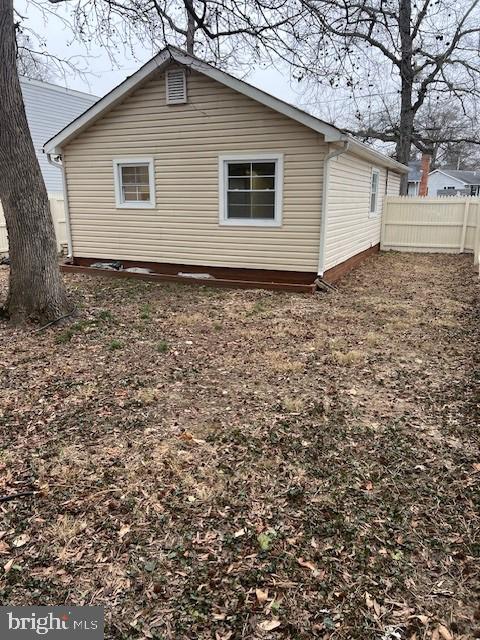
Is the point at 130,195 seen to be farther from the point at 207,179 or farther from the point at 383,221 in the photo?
the point at 383,221

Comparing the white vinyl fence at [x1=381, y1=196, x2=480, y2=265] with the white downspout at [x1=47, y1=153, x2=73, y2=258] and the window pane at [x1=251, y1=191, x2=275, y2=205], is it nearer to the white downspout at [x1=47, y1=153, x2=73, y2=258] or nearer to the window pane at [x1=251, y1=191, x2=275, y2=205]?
the window pane at [x1=251, y1=191, x2=275, y2=205]

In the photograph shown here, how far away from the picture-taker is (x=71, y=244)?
1056 centimetres

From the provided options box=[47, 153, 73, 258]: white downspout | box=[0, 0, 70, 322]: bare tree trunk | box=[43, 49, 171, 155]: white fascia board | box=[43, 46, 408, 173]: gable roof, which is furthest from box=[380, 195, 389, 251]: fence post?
box=[0, 0, 70, 322]: bare tree trunk

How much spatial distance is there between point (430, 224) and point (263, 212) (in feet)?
25.6

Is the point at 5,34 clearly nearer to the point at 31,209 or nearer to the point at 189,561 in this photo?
the point at 31,209

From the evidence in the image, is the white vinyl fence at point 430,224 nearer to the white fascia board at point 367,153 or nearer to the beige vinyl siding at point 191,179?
the white fascia board at point 367,153

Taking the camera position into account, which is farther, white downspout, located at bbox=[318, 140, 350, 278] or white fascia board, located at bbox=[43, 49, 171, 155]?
white fascia board, located at bbox=[43, 49, 171, 155]

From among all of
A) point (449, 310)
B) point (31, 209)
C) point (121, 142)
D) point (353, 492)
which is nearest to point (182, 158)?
point (121, 142)

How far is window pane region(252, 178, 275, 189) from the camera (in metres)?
8.35

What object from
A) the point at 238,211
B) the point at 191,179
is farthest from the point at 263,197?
the point at 191,179

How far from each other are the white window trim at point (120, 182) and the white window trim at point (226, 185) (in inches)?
60.5

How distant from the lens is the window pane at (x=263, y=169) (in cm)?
831

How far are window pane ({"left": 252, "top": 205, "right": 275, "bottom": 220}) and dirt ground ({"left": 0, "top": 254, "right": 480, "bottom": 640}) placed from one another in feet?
11.1

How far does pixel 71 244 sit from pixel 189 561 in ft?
31.3
